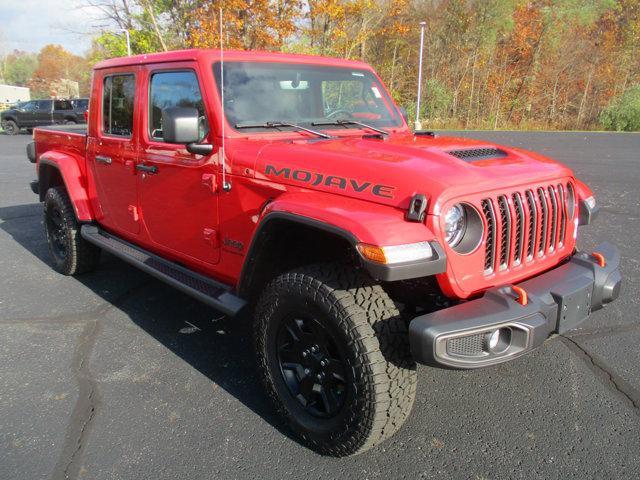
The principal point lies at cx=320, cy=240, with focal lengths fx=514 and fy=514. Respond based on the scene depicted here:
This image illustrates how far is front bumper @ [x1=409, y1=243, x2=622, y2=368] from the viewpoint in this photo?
204 cm

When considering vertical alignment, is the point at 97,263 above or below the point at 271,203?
below

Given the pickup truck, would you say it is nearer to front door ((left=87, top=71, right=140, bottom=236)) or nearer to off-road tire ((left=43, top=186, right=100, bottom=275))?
front door ((left=87, top=71, right=140, bottom=236))

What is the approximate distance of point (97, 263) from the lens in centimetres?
502

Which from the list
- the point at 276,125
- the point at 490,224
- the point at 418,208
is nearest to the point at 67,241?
the point at 276,125

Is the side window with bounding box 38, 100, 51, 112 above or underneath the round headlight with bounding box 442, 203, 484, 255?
above

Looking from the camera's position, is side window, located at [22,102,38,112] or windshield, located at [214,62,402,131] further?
side window, located at [22,102,38,112]

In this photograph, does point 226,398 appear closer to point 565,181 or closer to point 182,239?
point 182,239

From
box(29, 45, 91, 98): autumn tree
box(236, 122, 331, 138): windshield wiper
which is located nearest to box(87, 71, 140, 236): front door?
box(236, 122, 331, 138): windshield wiper

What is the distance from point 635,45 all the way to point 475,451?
109 feet

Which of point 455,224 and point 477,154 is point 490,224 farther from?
point 477,154

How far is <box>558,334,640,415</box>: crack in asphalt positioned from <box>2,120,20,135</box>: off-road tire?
28061 millimetres

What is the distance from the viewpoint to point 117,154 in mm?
3930

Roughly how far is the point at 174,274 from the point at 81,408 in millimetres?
977

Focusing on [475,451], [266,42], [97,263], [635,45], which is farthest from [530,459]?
[635,45]
